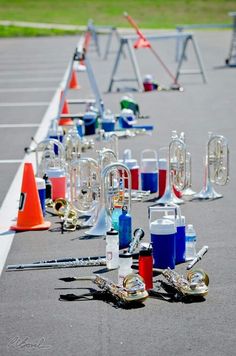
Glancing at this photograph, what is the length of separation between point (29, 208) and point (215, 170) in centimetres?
220

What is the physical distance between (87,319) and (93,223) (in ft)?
9.50

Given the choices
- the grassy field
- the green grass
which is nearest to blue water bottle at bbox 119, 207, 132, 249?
the green grass

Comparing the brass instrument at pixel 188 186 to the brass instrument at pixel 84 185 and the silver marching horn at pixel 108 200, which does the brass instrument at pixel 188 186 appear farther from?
the silver marching horn at pixel 108 200

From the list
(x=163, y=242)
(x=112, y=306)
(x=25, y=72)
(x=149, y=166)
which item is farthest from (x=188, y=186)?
(x=25, y=72)

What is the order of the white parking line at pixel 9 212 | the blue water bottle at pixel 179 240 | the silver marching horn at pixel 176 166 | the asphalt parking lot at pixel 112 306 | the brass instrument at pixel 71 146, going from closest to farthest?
1. the asphalt parking lot at pixel 112 306
2. the blue water bottle at pixel 179 240
3. the white parking line at pixel 9 212
4. the silver marching horn at pixel 176 166
5. the brass instrument at pixel 71 146

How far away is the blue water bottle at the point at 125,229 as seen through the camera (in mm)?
8953

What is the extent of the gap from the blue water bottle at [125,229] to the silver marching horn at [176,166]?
164cm

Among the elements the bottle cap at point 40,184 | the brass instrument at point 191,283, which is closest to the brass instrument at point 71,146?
the bottle cap at point 40,184

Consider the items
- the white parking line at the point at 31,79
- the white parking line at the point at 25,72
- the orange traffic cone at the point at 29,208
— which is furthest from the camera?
the white parking line at the point at 25,72

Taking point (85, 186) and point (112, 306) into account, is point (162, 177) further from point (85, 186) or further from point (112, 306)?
point (112, 306)

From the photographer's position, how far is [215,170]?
437 inches

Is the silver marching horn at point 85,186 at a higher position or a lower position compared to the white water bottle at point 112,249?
higher

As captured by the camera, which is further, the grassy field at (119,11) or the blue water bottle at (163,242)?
the grassy field at (119,11)

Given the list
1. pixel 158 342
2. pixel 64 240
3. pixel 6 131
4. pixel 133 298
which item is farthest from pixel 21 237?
pixel 6 131
